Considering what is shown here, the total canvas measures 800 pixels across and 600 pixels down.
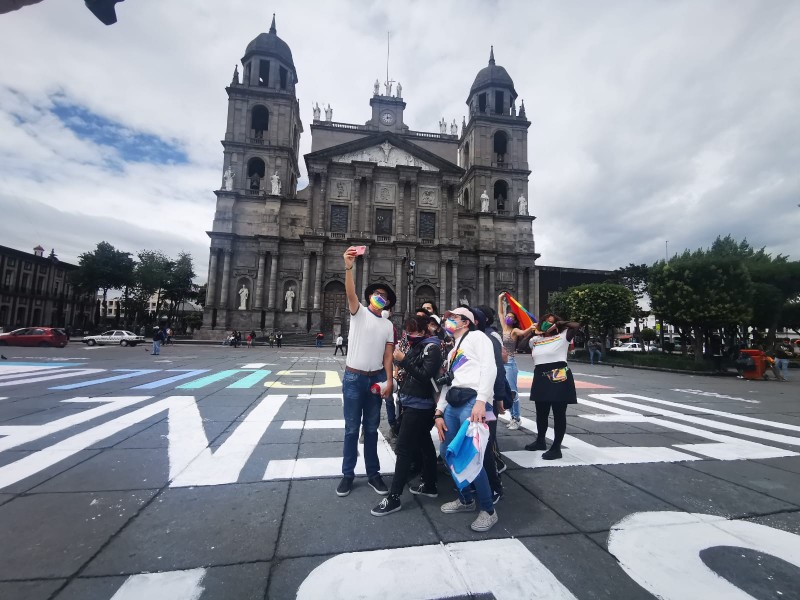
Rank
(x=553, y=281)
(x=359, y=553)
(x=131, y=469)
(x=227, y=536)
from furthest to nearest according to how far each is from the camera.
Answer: (x=553, y=281)
(x=131, y=469)
(x=227, y=536)
(x=359, y=553)

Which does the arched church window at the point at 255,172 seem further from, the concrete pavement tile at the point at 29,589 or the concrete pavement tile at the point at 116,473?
the concrete pavement tile at the point at 29,589

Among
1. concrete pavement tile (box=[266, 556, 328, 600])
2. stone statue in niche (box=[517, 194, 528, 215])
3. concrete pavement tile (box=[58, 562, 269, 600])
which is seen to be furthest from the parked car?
Result: stone statue in niche (box=[517, 194, 528, 215])

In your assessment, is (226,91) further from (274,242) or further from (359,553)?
(359,553)

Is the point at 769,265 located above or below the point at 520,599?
above

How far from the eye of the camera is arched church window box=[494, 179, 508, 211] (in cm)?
4388

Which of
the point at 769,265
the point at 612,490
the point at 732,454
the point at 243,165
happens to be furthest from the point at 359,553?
the point at 243,165

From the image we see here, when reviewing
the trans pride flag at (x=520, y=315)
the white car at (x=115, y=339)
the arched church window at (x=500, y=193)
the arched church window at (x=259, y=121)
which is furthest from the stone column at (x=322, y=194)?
the trans pride flag at (x=520, y=315)

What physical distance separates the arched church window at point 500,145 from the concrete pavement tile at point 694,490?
4451cm

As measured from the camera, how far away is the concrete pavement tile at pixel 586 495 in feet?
10.2

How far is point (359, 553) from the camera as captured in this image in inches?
99.2

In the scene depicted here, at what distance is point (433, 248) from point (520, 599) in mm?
37302

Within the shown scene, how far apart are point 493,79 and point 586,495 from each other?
4895cm

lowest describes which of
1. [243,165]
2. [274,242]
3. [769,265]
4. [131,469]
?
[131,469]

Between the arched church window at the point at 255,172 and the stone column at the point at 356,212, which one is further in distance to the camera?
the arched church window at the point at 255,172
